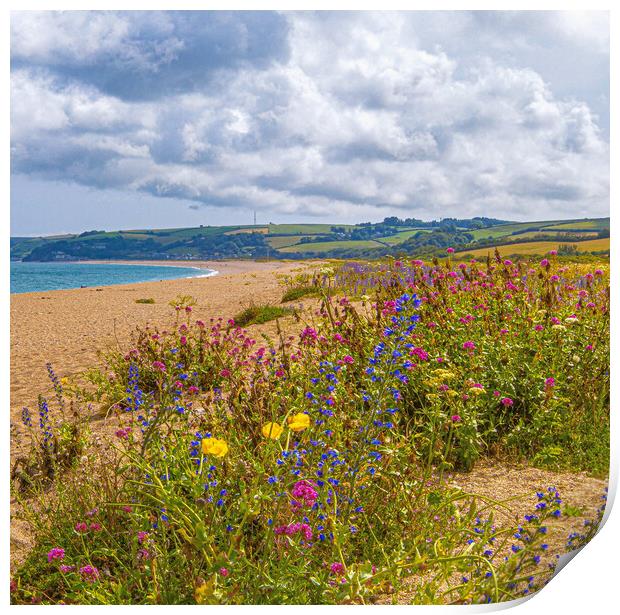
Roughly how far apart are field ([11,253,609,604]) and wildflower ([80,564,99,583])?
2cm

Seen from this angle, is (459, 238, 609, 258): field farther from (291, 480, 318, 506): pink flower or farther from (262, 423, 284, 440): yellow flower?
(262, 423, 284, 440): yellow flower

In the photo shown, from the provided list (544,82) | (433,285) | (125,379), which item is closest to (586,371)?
(433,285)

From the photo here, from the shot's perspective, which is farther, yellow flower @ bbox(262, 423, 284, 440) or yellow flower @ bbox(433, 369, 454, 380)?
yellow flower @ bbox(433, 369, 454, 380)

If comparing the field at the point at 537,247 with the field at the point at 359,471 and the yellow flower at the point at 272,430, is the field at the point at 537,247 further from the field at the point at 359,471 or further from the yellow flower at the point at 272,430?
the yellow flower at the point at 272,430

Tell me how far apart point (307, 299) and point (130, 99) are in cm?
868

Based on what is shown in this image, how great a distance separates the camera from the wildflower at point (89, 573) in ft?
8.71

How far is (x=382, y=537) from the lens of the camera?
2.96 meters

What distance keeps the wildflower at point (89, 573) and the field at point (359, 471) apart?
0.02 meters

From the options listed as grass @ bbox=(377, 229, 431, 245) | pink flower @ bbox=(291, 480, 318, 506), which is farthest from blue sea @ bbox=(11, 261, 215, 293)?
pink flower @ bbox=(291, 480, 318, 506)

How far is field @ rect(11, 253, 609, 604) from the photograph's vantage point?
8.07 ft

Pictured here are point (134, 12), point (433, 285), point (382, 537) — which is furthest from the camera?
point (433, 285)

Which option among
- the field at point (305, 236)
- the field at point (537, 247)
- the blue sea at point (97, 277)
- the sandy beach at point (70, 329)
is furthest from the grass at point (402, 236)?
the blue sea at point (97, 277)

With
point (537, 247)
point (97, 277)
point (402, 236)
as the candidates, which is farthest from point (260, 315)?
point (97, 277)
